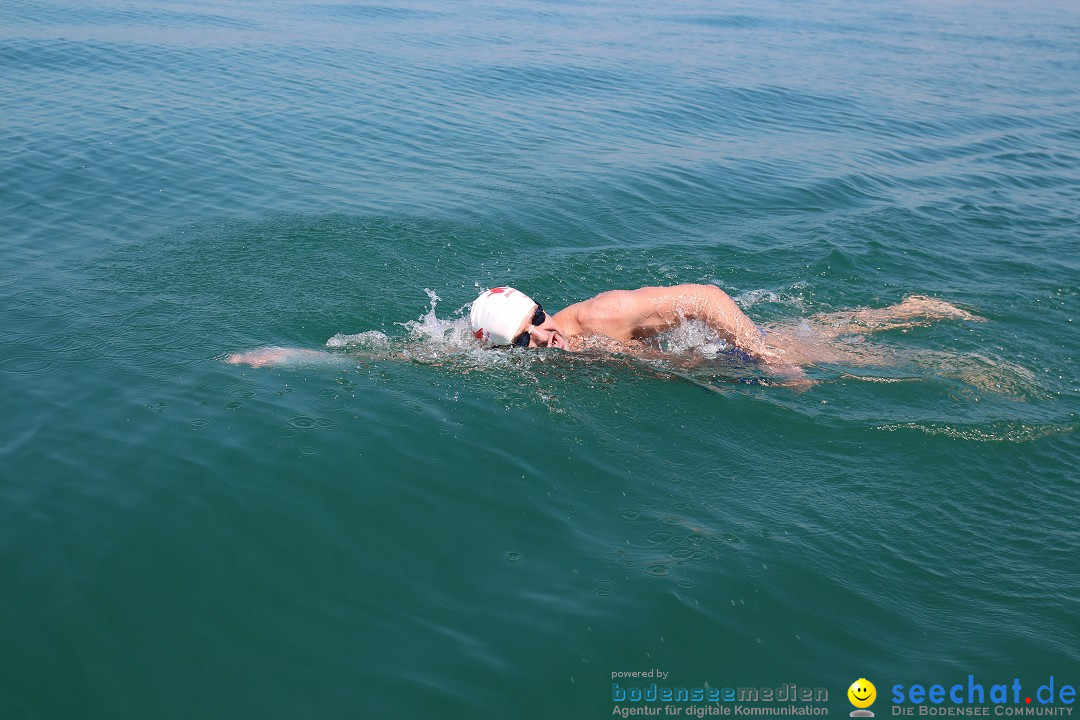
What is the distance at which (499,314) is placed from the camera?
7.56 meters

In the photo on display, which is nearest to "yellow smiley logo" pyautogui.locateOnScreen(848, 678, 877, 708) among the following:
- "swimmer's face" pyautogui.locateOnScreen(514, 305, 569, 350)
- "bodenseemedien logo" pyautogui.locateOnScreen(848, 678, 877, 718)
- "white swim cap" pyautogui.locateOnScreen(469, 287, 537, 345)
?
"bodenseemedien logo" pyautogui.locateOnScreen(848, 678, 877, 718)

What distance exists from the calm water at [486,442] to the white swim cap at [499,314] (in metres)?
0.34

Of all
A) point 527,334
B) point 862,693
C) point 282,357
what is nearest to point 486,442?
point 527,334

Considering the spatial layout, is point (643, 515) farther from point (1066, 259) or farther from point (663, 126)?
point (663, 126)

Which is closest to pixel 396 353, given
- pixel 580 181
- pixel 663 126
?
pixel 580 181

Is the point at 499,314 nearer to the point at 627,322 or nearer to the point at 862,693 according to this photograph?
the point at 627,322

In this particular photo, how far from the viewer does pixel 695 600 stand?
16.8ft

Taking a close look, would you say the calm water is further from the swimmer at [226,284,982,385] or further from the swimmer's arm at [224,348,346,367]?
the swimmer at [226,284,982,385]

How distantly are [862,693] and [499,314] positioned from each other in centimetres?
436

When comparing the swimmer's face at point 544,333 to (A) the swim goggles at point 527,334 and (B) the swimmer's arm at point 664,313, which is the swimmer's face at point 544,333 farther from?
(B) the swimmer's arm at point 664,313

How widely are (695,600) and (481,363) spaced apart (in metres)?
3.53

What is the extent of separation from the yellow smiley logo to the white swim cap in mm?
4139

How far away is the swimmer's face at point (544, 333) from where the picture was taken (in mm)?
7559

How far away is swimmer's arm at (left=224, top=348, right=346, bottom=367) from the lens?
25.4 ft
